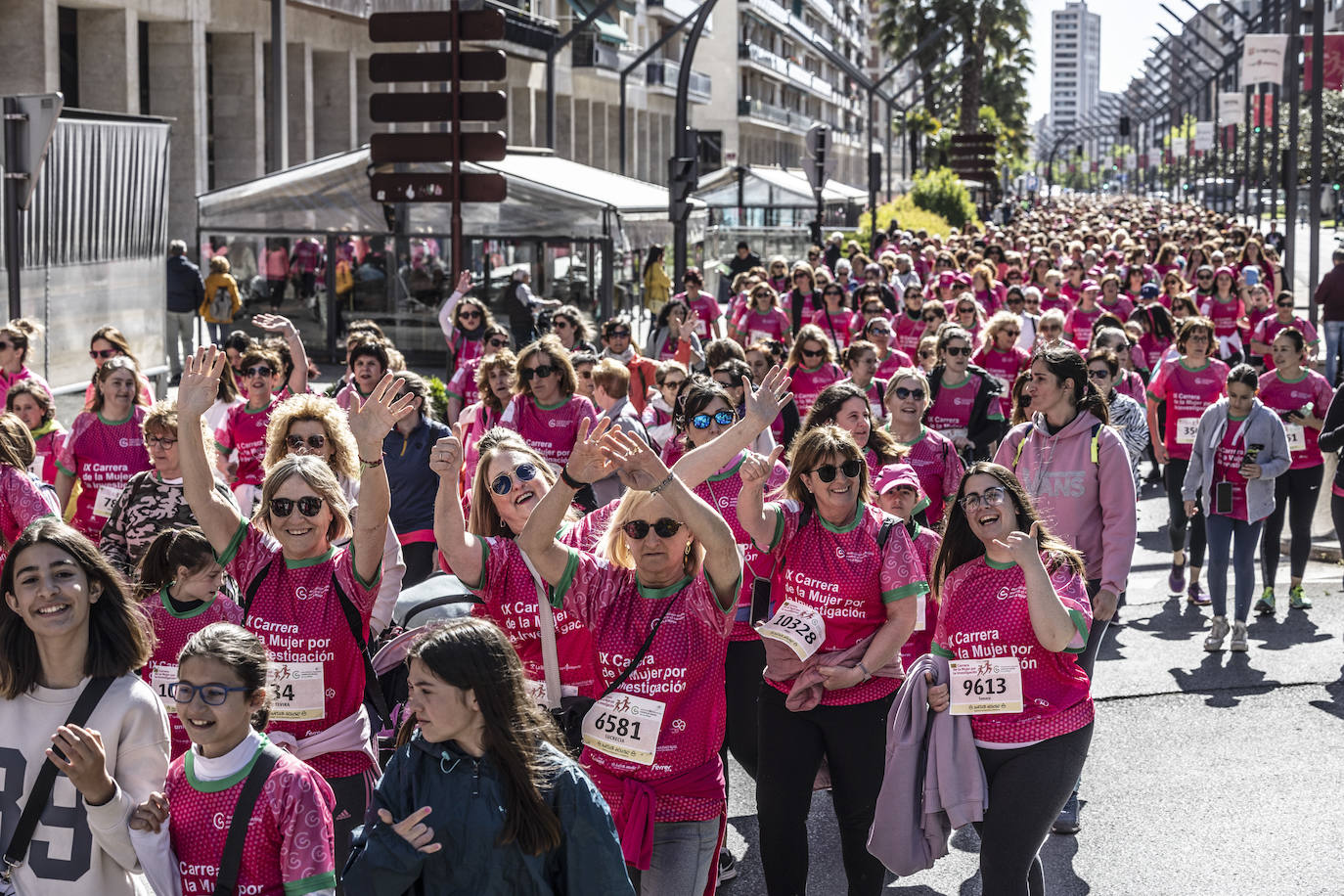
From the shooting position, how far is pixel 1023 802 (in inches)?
199

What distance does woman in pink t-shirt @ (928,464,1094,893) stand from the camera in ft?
16.6

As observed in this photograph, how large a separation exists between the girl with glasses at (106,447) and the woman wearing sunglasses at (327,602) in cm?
341

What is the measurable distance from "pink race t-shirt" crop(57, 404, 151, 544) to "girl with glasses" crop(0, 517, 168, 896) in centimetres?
405

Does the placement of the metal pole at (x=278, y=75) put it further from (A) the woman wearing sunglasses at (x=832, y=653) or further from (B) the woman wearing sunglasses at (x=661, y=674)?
(B) the woman wearing sunglasses at (x=661, y=674)

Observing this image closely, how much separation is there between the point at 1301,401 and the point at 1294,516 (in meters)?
0.70

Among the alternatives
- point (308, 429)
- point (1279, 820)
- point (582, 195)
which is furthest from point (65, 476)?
point (582, 195)

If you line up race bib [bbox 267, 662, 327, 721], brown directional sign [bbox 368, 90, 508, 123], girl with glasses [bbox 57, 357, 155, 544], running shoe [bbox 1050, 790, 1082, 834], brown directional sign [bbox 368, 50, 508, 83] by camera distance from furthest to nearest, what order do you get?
brown directional sign [bbox 368, 90, 508, 123] < brown directional sign [bbox 368, 50, 508, 83] < girl with glasses [bbox 57, 357, 155, 544] < running shoe [bbox 1050, 790, 1082, 834] < race bib [bbox 267, 662, 327, 721]

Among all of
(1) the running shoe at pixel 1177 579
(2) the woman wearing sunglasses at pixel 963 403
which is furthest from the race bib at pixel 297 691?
(1) the running shoe at pixel 1177 579

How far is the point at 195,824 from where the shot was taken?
3916 mm

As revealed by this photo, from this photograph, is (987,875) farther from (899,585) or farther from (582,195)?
(582,195)

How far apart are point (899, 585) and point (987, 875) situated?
89cm

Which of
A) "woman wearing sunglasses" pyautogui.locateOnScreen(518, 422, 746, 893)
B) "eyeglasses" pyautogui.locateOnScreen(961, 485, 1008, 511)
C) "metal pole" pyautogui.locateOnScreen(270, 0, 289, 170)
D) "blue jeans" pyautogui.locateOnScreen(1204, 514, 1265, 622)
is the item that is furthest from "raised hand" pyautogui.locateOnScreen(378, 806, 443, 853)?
"metal pole" pyautogui.locateOnScreen(270, 0, 289, 170)

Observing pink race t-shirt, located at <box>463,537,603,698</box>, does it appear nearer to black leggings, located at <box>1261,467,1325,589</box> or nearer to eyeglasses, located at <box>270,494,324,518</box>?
eyeglasses, located at <box>270,494,324,518</box>

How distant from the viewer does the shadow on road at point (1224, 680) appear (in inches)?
350
